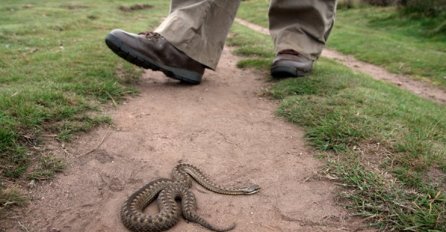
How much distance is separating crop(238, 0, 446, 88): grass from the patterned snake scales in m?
7.40

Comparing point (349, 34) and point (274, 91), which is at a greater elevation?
point (274, 91)

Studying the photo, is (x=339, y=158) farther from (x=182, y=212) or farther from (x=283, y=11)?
(x=283, y=11)

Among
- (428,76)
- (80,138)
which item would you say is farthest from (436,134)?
(428,76)

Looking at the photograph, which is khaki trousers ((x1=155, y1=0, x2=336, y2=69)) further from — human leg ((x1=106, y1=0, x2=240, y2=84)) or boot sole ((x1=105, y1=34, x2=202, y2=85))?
boot sole ((x1=105, y1=34, x2=202, y2=85))

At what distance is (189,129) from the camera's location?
4.19 meters

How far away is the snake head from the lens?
3.15 m

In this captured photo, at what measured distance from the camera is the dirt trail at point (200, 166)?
2.87 meters

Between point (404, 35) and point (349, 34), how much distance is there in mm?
1897

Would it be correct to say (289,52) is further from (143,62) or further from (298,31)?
(143,62)

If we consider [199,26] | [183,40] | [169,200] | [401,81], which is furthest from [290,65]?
[401,81]

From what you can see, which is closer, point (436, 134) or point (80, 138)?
point (80, 138)

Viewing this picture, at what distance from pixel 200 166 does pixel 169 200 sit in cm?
48

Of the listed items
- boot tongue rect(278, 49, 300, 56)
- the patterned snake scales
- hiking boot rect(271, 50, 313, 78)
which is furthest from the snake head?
boot tongue rect(278, 49, 300, 56)

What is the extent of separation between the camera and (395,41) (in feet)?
44.9
